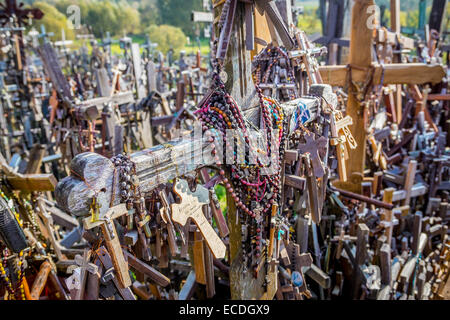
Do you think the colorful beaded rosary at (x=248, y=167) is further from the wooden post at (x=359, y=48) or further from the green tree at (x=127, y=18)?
the green tree at (x=127, y=18)

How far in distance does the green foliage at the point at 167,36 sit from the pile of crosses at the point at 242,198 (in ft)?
17.5

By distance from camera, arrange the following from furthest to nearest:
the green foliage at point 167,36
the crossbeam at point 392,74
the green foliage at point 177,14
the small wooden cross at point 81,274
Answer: the green foliage at point 167,36, the green foliage at point 177,14, the crossbeam at point 392,74, the small wooden cross at point 81,274

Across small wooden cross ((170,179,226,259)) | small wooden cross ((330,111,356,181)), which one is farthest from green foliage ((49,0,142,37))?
small wooden cross ((170,179,226,259))

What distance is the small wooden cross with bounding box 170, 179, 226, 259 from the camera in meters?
1.79

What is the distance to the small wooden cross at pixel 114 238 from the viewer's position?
1.58 m

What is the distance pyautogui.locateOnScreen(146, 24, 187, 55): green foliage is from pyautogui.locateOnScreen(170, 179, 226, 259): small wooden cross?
890cm

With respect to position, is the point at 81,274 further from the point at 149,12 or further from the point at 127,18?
the point at 127,18

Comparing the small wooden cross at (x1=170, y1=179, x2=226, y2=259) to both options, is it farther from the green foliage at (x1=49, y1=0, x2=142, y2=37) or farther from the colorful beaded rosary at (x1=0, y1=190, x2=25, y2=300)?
the green foliage at (x1=49, y1=0, x2=142, y2=37)

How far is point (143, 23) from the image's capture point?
11930mm

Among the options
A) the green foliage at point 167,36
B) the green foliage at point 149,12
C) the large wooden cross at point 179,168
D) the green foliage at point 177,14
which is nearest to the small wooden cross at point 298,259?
the large wooden cross at point 179,168

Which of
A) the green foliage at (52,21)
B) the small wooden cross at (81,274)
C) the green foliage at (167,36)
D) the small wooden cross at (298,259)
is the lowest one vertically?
the small wooden cross at (298,259)

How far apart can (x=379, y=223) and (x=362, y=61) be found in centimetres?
202

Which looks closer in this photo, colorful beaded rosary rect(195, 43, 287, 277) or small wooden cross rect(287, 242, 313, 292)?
colorful beaded rosary rect(195, 43, 287, 277)

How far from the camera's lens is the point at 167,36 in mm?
11320
